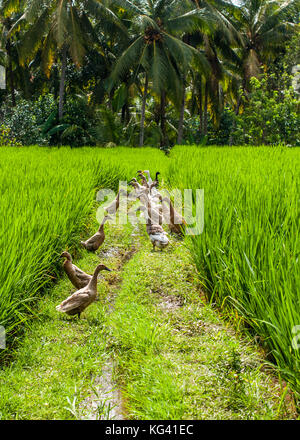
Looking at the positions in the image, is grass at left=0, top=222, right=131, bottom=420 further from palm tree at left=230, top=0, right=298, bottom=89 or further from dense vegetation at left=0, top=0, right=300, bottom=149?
palm tree at left=230, top=0, right=298, bottom=89

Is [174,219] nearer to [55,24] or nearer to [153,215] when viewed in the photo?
[153,215]

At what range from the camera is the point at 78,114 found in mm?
14766

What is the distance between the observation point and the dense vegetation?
42.8 feet

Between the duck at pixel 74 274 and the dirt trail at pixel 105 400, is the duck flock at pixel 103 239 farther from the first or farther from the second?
the dirt trail at pixel 105 400

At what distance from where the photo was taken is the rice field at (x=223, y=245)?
5.17 feet

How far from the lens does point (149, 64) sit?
1418 cm

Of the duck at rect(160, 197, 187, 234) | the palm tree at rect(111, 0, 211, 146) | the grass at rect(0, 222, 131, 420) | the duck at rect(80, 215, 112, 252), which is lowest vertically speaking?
the grass at rect(0, 222, 131, 420)

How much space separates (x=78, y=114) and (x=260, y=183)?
41.5ft

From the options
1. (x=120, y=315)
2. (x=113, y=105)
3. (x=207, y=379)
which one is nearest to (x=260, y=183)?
(x=120, y=315)

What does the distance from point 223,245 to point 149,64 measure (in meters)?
13.3

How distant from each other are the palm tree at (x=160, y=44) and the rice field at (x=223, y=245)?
1055 cm

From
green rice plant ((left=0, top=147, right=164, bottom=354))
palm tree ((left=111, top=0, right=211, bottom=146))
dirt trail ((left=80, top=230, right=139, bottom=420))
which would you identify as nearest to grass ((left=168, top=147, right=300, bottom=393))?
dirt trail ((left=80, top=230, right=139, bottom=420))

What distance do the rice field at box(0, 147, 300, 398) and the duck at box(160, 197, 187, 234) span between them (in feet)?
1.17

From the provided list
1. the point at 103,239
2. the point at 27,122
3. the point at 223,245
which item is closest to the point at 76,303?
the point at 223,245
